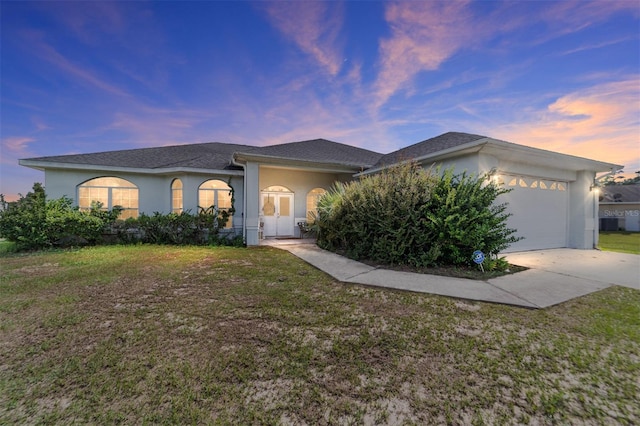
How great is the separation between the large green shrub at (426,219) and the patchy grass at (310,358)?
2036mm

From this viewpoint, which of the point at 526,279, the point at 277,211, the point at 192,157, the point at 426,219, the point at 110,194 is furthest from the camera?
the point at 192,157

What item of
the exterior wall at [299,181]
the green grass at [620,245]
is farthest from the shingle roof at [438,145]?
the green grass at [620,245]

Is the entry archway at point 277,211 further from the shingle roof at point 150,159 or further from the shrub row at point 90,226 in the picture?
the shingle roof at point 150,159

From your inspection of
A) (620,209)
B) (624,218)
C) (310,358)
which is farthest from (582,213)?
(620,209)

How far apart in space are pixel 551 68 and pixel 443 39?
140 inches

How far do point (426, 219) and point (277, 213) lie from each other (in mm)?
7654

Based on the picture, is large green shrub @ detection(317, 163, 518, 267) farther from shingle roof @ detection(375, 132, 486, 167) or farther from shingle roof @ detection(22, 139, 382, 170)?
shingle roof @ detection(22, 139, 382, 170)

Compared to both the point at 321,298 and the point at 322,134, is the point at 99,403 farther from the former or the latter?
the point at 322,134

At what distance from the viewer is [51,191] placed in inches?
399

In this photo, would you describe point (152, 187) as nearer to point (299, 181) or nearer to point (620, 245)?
point (299, 181)

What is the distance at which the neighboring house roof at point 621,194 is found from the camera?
78.1 ft

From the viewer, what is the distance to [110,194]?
427 inches

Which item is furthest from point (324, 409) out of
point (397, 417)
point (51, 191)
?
point (51, 191)

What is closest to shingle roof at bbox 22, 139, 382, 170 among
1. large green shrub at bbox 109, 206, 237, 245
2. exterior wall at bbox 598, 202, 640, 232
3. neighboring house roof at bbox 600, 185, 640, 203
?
large green shrub at bbox 109, 206, 237, 245
